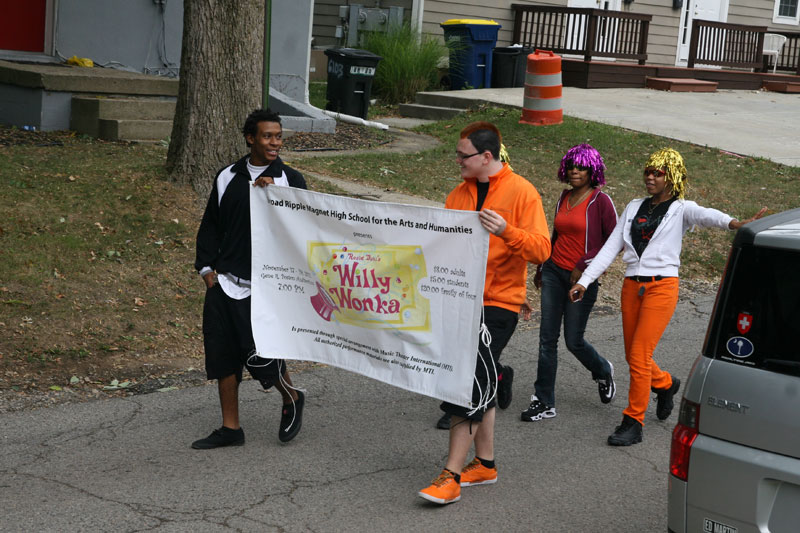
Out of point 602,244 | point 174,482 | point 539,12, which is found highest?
point 539,12

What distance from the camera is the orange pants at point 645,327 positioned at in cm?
583

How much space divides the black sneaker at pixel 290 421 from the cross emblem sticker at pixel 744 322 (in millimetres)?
2947

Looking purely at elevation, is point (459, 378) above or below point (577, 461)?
above

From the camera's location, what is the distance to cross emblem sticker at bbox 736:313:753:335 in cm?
350

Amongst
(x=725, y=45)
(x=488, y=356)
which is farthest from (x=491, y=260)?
(x=725, y=45)

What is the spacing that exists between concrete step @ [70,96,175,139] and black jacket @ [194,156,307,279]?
23.8 feet

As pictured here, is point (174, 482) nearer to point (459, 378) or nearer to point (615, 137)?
point (459, 378)

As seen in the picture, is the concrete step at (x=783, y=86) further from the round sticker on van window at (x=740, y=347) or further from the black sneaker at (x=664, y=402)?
the round sticker on van window at (x=740, y=347)

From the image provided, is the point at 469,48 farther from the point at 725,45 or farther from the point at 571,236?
the point at 571,236

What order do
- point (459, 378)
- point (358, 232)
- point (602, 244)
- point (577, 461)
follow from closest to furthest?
point (459, 378) → point (358, 232) → point (577, 461) → point (602, 244)

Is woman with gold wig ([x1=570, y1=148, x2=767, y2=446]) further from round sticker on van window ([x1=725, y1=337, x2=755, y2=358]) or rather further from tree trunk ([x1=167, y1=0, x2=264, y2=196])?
tree trunk ([x1=167, y1=0, x2=264, y2=196])

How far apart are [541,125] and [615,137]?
1.24m

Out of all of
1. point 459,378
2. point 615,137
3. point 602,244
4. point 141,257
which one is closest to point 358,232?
point 459,378

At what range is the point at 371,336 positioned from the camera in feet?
17.3
